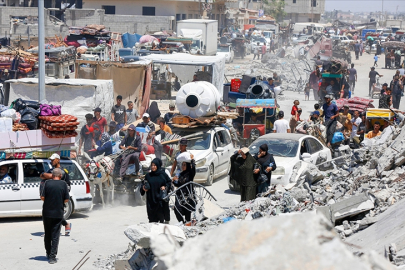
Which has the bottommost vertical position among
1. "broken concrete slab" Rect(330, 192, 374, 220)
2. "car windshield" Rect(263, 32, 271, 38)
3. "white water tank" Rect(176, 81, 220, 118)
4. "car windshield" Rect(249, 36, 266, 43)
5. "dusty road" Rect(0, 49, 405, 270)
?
"dusty road" Rect(0, 49, 405, 270)

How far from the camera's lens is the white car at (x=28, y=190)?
1090 centimetres

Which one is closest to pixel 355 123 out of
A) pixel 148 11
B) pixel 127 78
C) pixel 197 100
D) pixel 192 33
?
pixel 197 100

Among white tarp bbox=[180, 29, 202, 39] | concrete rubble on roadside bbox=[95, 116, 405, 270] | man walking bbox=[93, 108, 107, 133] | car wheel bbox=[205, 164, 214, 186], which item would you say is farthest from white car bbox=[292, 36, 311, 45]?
concrete rubble on roadside bbox=[95, 116, 405, 270]

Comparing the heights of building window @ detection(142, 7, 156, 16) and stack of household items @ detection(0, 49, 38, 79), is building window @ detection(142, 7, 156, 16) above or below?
above

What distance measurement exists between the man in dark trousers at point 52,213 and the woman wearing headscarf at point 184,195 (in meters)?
1.77

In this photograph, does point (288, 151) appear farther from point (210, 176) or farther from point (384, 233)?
point (384, 233)

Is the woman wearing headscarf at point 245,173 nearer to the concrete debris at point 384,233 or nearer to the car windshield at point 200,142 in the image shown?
the concrete debris at point 384,233

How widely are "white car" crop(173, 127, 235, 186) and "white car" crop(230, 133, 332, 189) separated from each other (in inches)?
38.4

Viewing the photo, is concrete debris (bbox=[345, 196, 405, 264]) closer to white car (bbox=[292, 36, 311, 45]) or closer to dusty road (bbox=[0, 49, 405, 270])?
dusty road (bbox=[0, 49, 405, 270])

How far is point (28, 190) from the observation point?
11000mm

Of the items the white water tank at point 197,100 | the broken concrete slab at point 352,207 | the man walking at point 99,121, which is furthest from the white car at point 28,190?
the broken concrete slab at point 352,207

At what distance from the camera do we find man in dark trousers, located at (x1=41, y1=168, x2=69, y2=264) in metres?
8.71

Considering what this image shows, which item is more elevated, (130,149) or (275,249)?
(275,249)

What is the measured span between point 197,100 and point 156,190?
232 inches
